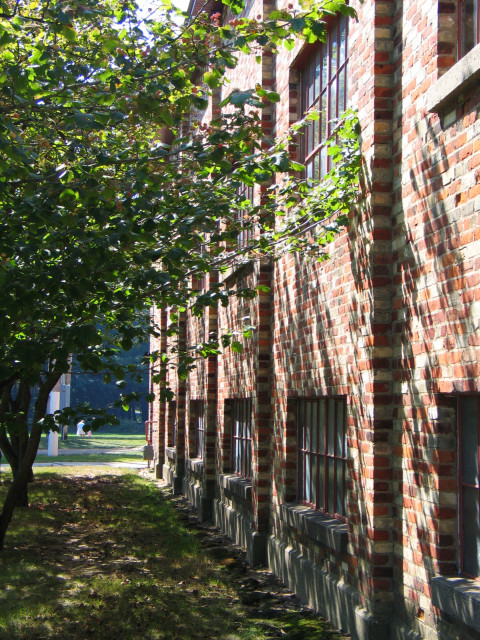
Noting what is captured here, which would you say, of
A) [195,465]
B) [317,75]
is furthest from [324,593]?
[195,465]

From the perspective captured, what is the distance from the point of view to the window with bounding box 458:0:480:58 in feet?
15.6

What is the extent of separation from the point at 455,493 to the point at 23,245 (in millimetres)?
3525

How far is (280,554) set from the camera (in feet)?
26.7

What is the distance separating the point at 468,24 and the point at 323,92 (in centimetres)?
291

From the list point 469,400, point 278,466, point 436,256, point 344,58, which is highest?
point 344,58

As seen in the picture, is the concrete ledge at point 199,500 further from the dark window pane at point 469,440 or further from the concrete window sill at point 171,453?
the dark window pane at point 469,440

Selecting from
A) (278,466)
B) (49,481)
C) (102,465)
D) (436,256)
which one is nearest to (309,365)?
(278,466)

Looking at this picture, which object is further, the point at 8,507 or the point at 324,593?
the point at 8,507

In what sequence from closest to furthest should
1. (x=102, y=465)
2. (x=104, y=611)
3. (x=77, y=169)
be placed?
1. (x=77, y=169)
2. (x=104, y=611)
3. (x=102, y=465)

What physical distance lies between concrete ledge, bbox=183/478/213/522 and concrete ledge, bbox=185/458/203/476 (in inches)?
11.0

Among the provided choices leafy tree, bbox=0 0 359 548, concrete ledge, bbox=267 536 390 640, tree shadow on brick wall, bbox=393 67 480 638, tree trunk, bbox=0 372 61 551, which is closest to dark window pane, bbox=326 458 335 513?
concrete ledge, bbox=267 536 390 640

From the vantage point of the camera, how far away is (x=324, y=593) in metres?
6.53

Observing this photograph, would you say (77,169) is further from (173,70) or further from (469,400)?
(469,400)

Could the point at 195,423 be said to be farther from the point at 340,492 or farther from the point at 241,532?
the point at 340,492
